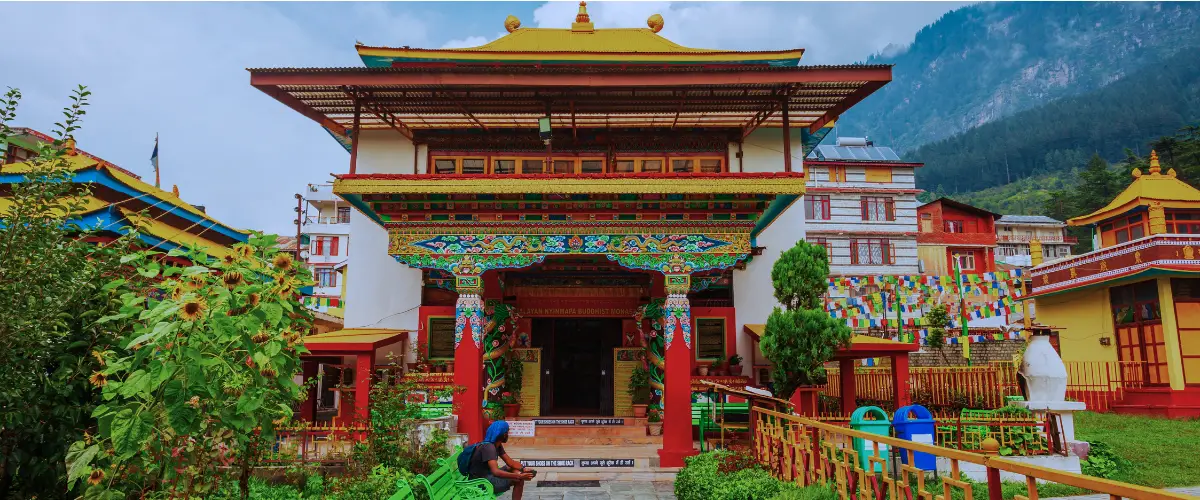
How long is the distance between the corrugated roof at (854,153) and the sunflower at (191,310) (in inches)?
1462

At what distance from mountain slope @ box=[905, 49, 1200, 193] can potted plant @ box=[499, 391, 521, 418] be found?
284 feet

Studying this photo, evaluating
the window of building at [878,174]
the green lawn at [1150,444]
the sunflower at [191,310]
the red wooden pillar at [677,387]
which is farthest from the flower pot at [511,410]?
the window of building at [878,174]

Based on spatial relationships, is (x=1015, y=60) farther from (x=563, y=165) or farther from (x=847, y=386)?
(x=563, y=165)

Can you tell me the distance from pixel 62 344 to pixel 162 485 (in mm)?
1269

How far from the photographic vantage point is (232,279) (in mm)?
4477

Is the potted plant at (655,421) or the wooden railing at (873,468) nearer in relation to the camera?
the wooden railing at (873,468)

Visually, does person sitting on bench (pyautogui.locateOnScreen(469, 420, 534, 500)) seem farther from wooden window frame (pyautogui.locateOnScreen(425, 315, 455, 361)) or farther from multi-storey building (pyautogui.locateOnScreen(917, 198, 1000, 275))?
multi-storey building (pyautogui.locateOnScreen(917, 198, 1000, 275))

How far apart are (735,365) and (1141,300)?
11367 mm

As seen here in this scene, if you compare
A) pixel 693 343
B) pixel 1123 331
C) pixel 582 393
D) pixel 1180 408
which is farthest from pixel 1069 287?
pixel 582 393

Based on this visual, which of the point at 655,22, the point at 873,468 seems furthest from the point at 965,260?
the point at 873,468

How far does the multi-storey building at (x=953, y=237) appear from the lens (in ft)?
141

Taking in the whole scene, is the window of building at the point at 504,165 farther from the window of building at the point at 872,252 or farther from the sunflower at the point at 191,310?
the window of building at the point at 872,252

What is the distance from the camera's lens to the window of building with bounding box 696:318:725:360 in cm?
1533

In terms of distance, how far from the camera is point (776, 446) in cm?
779
